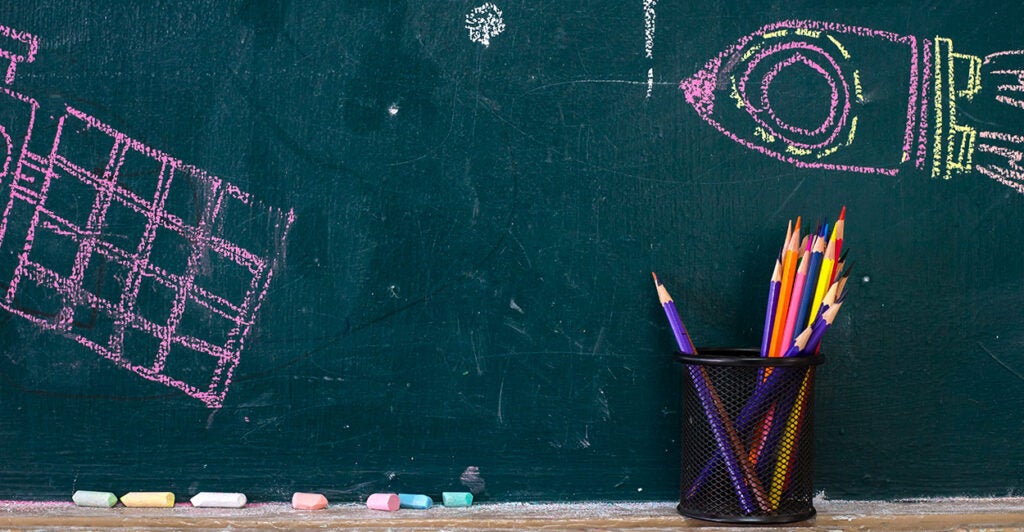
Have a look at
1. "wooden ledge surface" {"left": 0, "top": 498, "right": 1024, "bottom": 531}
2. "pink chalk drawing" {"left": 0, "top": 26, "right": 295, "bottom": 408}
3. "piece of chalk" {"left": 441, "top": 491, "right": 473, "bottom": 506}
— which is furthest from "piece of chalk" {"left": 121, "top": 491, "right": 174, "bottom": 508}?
"piece of chalk" {"left": 441, "top": 491, "right": 473, "bottom": 506}

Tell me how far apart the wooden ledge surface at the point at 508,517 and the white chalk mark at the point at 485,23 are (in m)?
0.80

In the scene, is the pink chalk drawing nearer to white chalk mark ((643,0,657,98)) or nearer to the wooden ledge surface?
the wooden ledge surface

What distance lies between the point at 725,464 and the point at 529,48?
2.52 feet

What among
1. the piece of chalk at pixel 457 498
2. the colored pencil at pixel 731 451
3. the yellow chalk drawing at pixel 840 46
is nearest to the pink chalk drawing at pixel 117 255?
the piece of chalk at pixel 457 498

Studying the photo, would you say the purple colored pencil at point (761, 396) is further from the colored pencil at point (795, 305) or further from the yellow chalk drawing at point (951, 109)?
the yellow chalk drawing at point (951, 109)

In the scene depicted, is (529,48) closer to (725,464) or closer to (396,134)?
(396,134)

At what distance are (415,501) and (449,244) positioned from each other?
0.44 meters

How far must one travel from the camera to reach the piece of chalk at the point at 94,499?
1844mm

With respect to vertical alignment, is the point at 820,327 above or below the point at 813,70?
below

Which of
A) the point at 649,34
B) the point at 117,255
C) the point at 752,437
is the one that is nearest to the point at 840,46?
the point at 649,34

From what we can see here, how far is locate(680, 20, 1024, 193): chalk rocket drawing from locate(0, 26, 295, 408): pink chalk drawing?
2.60 feet

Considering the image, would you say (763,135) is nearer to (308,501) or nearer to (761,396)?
(761,396)

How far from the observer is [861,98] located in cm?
190

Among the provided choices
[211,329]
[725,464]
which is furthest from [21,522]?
[725,464]
